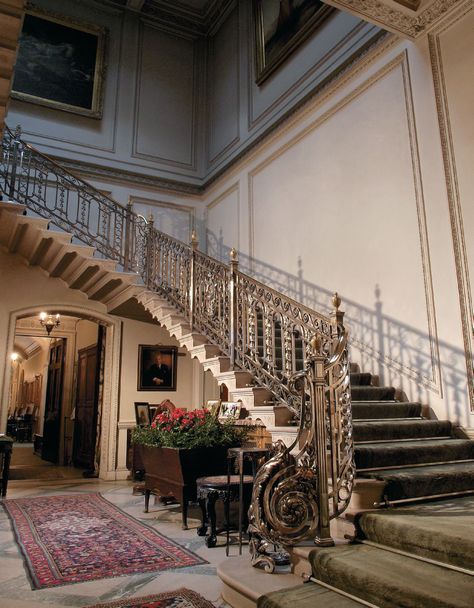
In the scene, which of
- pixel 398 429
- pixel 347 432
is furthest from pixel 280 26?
pixel 347 432

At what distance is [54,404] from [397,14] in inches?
384

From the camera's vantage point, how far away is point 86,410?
955 cm

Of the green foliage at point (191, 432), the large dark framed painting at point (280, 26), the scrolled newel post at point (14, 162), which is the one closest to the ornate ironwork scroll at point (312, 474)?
the green foliage at point (191, 432)

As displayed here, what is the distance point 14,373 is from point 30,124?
44.9 feet

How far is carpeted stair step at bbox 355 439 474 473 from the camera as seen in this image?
3443 millimetres

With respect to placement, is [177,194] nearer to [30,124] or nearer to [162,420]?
[30,124]

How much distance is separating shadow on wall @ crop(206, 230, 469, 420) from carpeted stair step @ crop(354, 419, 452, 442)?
23 cm

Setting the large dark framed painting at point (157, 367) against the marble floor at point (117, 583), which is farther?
the large dark framed painting at point (157, 367)

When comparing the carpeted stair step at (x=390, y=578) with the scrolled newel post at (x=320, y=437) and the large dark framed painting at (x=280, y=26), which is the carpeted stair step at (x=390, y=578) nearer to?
the scrolled newel post at (x=320, y=437)

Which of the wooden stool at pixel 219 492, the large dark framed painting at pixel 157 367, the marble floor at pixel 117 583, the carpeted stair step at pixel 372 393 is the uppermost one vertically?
the large dark framed painting at pixel 157 367

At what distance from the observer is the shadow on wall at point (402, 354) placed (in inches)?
178

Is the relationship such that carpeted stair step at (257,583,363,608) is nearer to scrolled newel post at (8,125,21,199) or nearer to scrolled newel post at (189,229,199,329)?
scrolled newel post at (189,229,199,329)

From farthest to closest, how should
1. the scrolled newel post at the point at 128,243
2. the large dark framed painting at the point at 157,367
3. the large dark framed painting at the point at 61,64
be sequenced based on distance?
the large dark framed painting at the point at 61,64, the large dark framed painting at the point at 157,367, the scrolled newel post at the point at 128,243

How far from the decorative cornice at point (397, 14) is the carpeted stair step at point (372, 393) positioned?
373 cm
